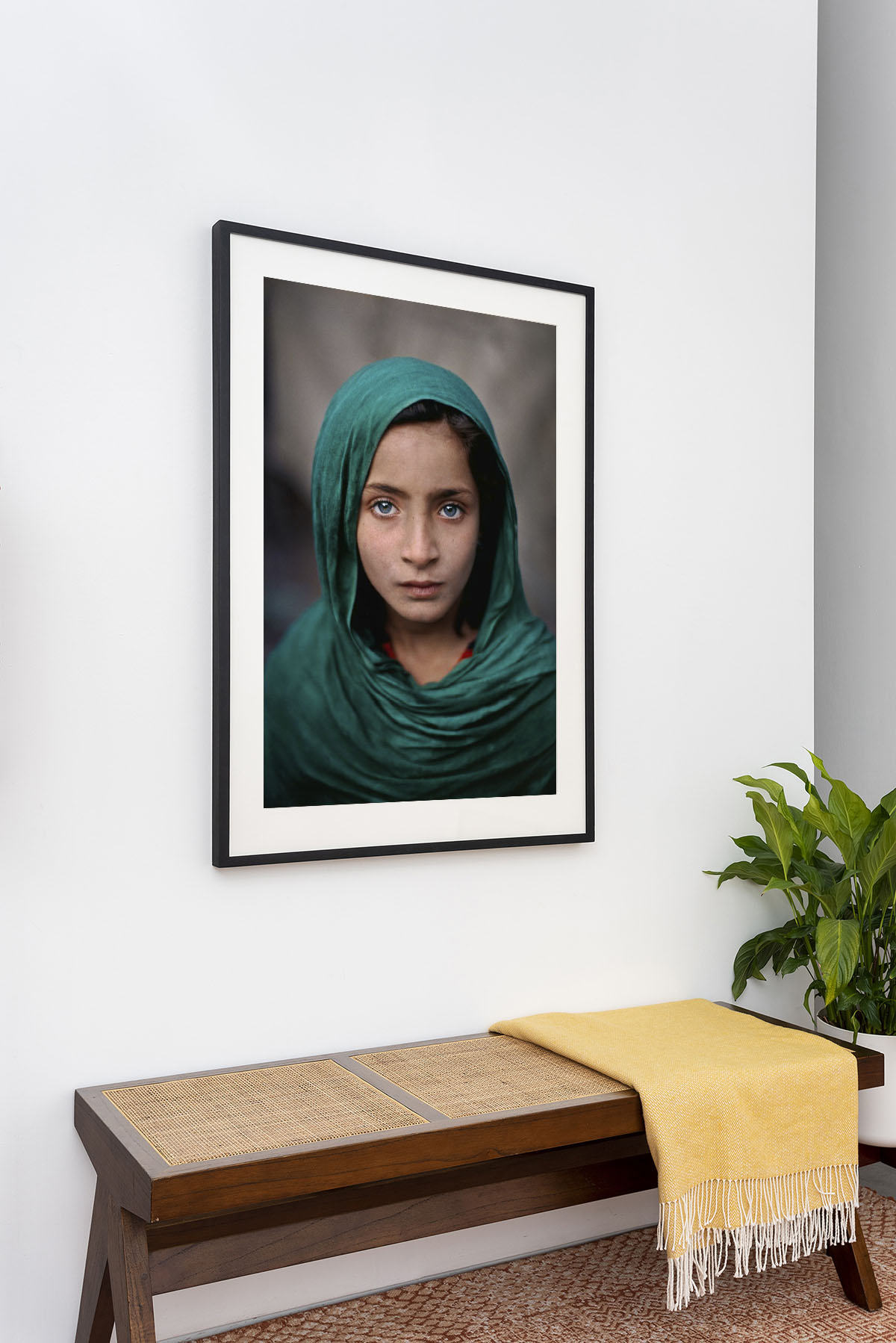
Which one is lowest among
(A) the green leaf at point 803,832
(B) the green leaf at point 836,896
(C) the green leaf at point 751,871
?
(B) the green leaf at point 836,896

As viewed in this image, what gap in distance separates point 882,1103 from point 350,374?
1.73m

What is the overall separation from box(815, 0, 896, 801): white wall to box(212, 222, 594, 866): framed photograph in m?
1.07

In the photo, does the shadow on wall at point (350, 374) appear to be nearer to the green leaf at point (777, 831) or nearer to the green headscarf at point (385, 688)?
the green headscarf at point (385, 688)

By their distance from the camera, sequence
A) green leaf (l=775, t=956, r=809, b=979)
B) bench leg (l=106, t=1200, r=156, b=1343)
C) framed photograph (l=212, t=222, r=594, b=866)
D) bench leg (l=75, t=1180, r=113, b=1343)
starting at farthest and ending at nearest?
green leaf (l=775, t=956, r=809, b=979) → framed photograph (l=212, t=222, r=594, b=866) → bench leg (l=75, t=1180, r=113, b=1343) → bench leg (l=106, t=1200, r=156, b=1343)

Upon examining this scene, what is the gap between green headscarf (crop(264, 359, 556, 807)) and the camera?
2055mm

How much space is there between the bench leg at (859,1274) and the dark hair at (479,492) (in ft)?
4.45

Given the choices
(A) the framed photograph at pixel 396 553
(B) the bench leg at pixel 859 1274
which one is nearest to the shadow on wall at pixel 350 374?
(A) the framed photograph at pixel 396 553

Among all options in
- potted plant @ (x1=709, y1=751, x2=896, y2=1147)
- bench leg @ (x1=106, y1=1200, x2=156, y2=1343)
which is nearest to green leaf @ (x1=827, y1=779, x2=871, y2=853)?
potted plant @ (x1=709, y1=751, x2=896, y2=1147)

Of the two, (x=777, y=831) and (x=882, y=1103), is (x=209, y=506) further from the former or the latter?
(x=882, y=1103)

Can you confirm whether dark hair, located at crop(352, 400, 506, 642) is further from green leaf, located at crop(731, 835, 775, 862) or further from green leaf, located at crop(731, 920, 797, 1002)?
green leaf, located at crop(731, 920, 797, 1002)

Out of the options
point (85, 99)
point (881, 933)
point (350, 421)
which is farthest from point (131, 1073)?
point (85, 99)

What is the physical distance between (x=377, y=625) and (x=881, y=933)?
3.90 feet

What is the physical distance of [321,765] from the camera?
6.79 ft

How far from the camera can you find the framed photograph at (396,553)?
6.59 feet
